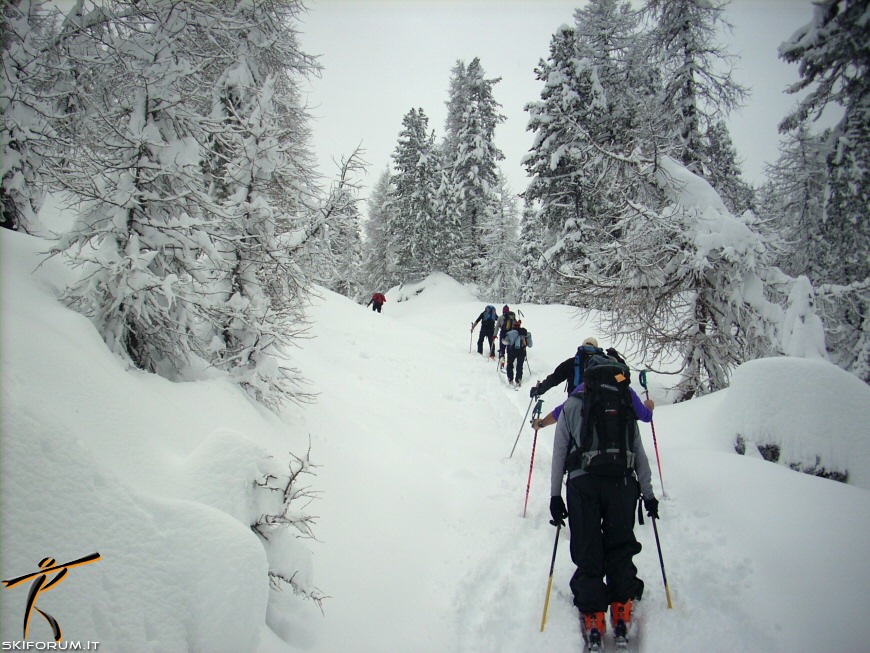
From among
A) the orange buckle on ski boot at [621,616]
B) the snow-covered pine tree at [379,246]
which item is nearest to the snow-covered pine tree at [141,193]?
the orange buckle on ski boot at [621,616]

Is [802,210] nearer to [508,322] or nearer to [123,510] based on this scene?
[508,322]

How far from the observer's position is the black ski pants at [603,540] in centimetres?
321

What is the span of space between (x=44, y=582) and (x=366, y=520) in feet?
10.00

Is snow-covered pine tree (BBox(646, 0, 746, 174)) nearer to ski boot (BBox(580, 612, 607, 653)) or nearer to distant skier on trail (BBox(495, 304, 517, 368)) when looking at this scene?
distant skier on trail (BBox(495, 304, 517, 368))

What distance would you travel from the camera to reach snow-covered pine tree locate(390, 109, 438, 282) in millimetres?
30875

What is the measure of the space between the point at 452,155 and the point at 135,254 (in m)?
35.6

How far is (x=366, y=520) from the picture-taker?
169 inches

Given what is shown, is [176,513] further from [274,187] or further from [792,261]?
[792,261]

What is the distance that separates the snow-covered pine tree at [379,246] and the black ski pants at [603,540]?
33265mm

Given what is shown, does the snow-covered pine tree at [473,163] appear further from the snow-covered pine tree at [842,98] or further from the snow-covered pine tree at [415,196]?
the snow-covered pine tree at [842,98]

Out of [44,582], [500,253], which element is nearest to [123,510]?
[44,582]

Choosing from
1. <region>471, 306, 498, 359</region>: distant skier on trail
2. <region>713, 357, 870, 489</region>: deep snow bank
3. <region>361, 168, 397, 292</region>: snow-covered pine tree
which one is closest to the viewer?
<region>713, 357, 870, 489</region>: deep snow bank

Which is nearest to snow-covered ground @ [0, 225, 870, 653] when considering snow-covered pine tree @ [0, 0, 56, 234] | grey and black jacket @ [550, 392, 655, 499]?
grey and black jacket @ [550, 392, 655, 499]

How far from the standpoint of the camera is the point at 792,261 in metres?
14.0
